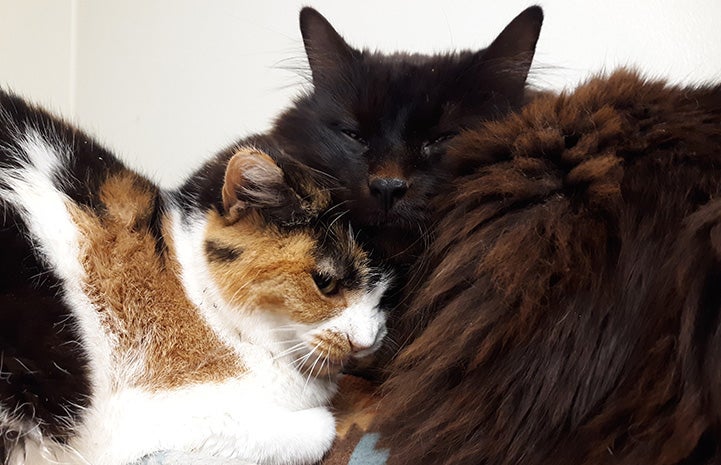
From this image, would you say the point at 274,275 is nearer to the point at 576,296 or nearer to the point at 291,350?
the point at 291,350

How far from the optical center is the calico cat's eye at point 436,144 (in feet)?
3.48

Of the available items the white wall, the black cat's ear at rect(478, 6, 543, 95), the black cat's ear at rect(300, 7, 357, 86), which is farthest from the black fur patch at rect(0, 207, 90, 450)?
the black cat's ear at rect(478, 6, 543, 95)

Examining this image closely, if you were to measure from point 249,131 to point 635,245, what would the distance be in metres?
1.39

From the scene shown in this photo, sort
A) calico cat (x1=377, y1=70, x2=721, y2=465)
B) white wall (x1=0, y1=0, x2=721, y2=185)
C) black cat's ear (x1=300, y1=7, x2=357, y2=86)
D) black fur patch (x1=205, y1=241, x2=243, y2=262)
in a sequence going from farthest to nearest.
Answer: white wall (x1=0, y1=0, x2=721, y2=185) < black cat's ear (x1=300, y1=7, x2=357, y2=86) < black fur patch (x1=205, y1=241, x2=243, y2=262) < calico cat (x1=377, y1=70, x2=721, y2=465)

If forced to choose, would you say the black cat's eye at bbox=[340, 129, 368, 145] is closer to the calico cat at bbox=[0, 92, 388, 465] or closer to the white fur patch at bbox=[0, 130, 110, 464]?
the calico cat at bbox=[0, 92, 388, 465]

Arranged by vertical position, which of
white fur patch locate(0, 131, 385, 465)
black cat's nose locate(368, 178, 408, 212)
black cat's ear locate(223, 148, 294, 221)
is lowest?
white fur patch locate(0, 131, 385, 465)

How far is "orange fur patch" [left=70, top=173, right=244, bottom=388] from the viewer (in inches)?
39.8

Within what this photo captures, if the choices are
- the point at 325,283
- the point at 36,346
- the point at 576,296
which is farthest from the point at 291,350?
the point at 576,296

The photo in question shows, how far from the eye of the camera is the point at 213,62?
6.46 feet

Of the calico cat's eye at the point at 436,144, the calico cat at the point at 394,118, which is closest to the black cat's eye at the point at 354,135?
the calico cat at the point at 394,118

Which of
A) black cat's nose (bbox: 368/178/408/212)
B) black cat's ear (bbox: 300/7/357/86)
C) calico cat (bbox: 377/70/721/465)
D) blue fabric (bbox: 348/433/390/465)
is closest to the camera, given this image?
calico cat (bbox: 377/70/721/465)

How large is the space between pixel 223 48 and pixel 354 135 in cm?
102

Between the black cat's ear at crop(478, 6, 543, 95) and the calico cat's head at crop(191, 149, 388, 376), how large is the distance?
15.0 inches

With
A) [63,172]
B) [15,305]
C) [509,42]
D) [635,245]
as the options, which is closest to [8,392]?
[15,305]
